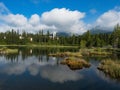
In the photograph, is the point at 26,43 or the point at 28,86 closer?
the point at 28,86

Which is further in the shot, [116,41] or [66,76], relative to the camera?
[116,41]

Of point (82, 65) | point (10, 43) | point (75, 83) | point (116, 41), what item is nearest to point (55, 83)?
point (75, 83)

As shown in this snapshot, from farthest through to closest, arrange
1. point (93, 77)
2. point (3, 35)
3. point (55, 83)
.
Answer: point (3, 35) < point (93, 77) < point (55, 83)

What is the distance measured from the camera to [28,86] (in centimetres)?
2967

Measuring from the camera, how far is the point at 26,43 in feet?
643

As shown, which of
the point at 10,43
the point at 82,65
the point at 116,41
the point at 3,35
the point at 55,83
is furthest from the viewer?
the point at 3,35

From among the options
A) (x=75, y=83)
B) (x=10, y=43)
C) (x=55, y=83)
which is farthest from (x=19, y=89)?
(x=10, y=43)

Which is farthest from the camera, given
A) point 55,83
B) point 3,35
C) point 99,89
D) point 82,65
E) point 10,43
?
point 3,35

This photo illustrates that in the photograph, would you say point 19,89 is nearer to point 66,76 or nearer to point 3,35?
point 66,76

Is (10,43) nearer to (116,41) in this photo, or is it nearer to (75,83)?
(116,41)

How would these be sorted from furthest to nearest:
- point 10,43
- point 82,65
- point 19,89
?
point 10,43, point 82,65, point 19,89

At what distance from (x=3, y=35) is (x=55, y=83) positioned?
177675 millimetres

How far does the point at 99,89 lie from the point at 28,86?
11351mm

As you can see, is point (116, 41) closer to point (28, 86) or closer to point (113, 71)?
point (113, 71)
